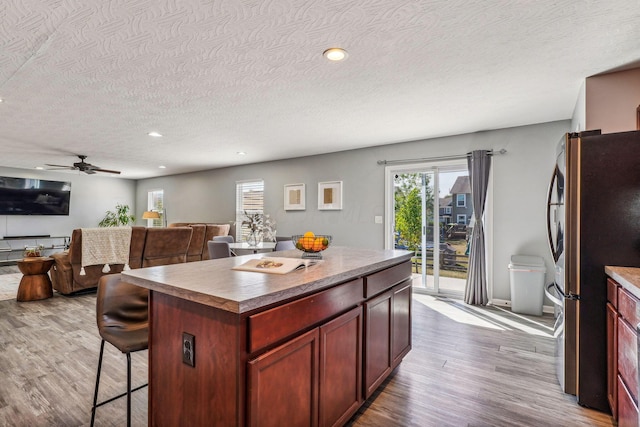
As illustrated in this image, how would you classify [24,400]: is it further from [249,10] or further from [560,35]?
[560,35]

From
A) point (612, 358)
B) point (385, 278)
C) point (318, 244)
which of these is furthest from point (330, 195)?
point (612, 358)

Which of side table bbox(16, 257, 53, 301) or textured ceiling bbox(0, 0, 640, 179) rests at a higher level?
textured ceiling bbox(0, 0, 640, 179)

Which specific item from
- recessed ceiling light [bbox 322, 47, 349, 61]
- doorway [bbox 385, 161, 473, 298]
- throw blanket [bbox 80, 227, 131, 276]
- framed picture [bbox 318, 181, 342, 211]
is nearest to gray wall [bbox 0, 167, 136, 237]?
throw blanket [bbox 80, 227, 131, 276]

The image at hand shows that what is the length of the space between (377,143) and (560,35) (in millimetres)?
3106

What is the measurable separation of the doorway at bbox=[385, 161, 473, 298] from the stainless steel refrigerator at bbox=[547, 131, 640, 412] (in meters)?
2.55

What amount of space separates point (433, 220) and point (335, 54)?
3.24 meters

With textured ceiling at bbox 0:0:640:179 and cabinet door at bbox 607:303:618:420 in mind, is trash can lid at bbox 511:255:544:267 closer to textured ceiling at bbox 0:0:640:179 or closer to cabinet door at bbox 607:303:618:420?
textured ceiling at bbox 0:0:640:179

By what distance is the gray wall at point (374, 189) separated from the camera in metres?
4.03

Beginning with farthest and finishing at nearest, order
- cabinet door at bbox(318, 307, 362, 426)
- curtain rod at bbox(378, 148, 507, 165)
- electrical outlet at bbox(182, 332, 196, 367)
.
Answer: curtain rod at bbox(378, 148, 507, 165) < cabinet door at bbox(318, 307, 362, 426) < electrical outlet at bbox(182, 332, 196, 367)

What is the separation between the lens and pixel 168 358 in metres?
1.40

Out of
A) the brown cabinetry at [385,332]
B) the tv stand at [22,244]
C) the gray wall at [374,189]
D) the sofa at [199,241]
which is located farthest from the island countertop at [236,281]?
the tv stand at [22,244]

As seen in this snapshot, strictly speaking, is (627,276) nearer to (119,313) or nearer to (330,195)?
(119,313)

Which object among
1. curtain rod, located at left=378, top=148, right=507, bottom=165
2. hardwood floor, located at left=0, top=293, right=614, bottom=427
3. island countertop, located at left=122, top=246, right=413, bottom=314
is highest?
curtain rod, located at left=378, top=148, right=507, bottom=165

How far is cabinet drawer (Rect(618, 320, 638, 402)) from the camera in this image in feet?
4.73
